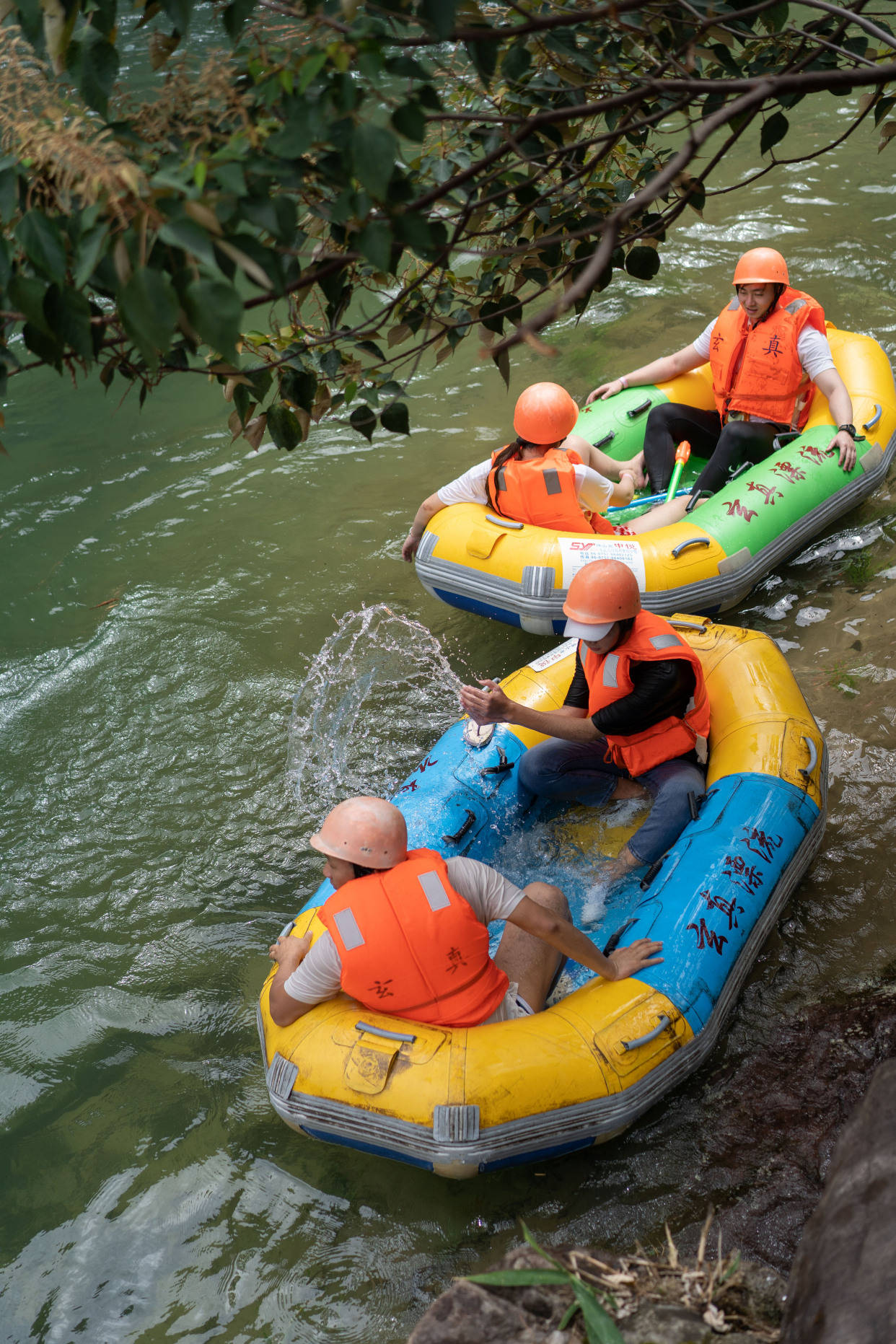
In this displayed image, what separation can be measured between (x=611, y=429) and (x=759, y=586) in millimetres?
1302

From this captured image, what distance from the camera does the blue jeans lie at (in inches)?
150

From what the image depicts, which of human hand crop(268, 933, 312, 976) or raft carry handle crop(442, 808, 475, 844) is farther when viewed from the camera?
raft carry handle crop(442, 808, 475, 844)

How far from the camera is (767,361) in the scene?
5.37 m

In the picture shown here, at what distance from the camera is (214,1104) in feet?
11.9

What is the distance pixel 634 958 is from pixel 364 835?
3.14ft

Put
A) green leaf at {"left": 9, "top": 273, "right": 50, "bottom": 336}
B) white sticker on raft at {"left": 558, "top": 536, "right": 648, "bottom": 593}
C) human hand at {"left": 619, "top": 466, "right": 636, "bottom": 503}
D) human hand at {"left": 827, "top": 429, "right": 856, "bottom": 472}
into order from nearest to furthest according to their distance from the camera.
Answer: green leaf at {"left": 9, "top": 273, "right": 50, "bottom": 336} → white sticker on raft at {"left": 558, "top": 536, "right": 648, "bottom": 593} → human hand at {"left": 827, "top": 429, "right": 856, "bottom": 472} → human hand at {"left": 619, "top": 466, "right": 636, "bottom": 503}

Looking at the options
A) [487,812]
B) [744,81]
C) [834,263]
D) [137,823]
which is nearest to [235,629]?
[137,823]

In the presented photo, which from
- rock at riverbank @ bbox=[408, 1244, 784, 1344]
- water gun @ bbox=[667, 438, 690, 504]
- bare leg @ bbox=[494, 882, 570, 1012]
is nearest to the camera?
rock at riverbank @ bbox=[408, 1244, 784, 1344]

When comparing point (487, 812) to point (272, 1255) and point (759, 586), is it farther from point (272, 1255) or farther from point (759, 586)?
point (759, 586)

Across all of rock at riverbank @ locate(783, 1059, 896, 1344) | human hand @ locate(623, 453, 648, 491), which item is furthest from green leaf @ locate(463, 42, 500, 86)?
human hand @ locate(623, 453, 648, 491)

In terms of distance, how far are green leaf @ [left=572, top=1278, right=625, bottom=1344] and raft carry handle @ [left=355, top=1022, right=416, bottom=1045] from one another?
1036 millimetres

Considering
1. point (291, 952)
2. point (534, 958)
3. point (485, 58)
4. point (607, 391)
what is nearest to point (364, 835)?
point (291, 952)

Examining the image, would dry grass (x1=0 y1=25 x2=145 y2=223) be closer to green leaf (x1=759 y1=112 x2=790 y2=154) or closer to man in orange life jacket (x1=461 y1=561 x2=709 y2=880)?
green leaf (x1=759 y1=112 x2=790 y2=154)

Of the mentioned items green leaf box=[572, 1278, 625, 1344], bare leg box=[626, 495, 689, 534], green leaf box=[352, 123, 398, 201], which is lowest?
green leaf box=[572, 1278, 625, 1344]
